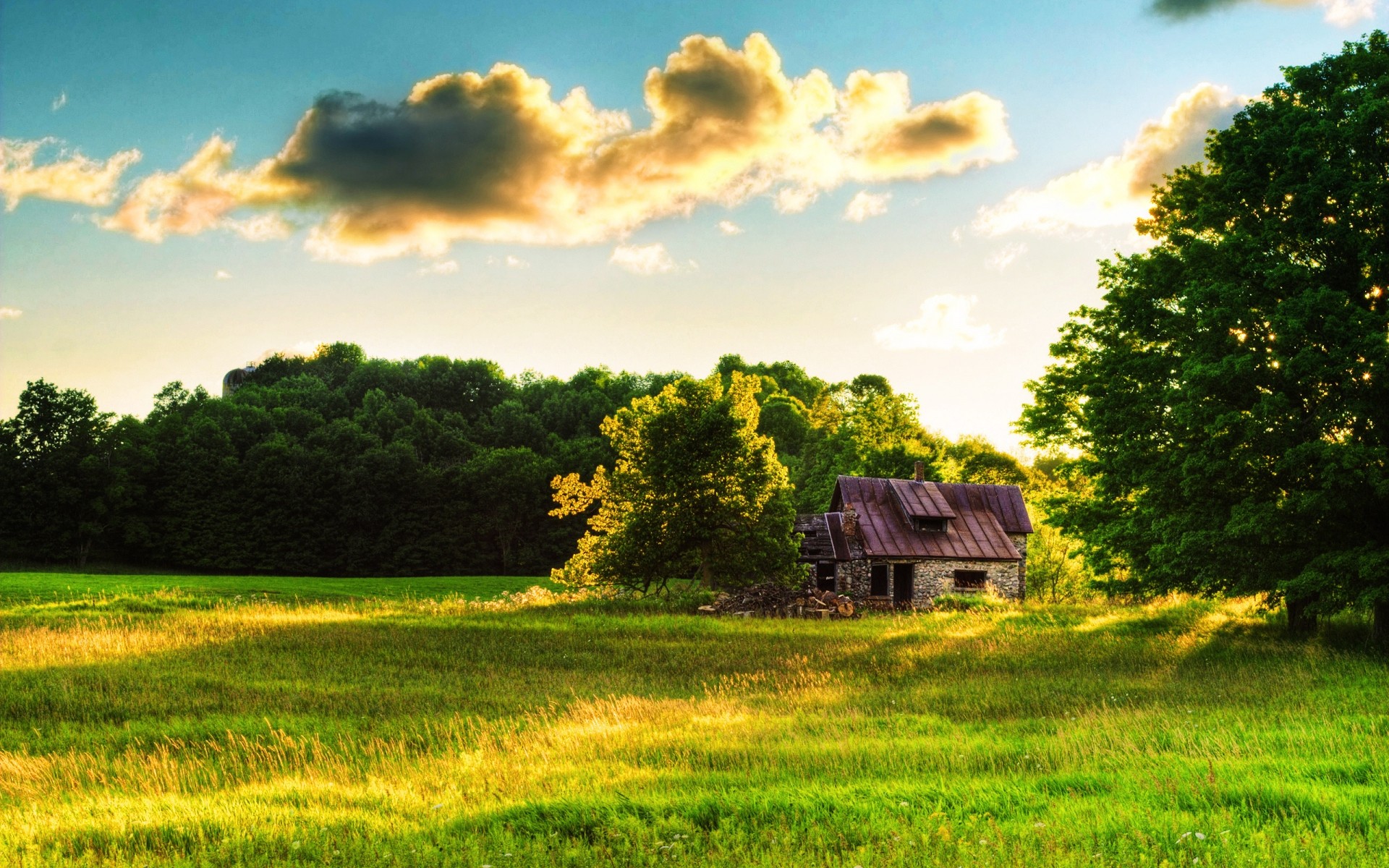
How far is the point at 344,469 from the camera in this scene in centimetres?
7319

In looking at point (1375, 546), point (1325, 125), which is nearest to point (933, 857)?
point (1375, 546)

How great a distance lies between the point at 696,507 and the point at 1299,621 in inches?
838

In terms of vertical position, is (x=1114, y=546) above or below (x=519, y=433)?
below

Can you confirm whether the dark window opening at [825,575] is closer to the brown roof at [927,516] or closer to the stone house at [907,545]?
the stone house at [907,545]

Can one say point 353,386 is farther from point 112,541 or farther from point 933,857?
point 933,857

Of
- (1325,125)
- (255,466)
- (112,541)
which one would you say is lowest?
(112,541)

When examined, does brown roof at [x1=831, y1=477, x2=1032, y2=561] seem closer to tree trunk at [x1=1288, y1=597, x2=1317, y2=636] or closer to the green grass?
the green grass

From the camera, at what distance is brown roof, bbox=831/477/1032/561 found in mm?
43188

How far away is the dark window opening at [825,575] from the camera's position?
145 feet

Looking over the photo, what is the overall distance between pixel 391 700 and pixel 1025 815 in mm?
11426

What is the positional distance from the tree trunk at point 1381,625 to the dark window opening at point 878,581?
24167mm

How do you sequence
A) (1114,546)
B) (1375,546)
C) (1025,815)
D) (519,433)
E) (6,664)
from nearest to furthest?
(1025,815), (6,664), (1375,546), (1114,546), (519,433)

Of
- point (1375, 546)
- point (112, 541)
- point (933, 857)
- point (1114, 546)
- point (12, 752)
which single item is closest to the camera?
point (933, 857)

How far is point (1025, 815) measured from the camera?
7.20 meters
